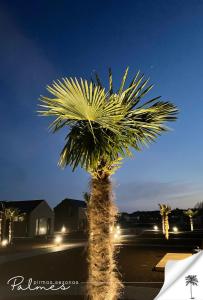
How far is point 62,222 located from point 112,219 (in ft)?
202

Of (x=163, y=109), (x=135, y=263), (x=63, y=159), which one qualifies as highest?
(x=163, y=109)

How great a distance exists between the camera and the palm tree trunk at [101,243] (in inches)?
221

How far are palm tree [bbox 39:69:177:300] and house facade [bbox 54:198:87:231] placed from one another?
59381mm

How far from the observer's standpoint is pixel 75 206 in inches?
2544

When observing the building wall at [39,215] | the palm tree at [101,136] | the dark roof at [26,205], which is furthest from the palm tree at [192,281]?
the dark roof at [26,205]

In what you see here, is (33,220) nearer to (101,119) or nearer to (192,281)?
(101,119)

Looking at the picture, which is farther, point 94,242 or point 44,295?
point 44,295

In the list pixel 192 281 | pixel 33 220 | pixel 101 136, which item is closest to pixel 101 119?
pixel 101 136

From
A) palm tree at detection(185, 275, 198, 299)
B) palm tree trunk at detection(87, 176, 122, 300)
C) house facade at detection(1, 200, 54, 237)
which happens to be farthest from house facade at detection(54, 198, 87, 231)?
palm tree at detection(185, 275, 198, 299)

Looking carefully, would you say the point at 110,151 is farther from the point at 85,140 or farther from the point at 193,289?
the point at 193,289

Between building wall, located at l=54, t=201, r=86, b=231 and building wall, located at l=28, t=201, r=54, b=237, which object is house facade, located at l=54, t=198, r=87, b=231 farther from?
building wall, located at l=28, t=201, r=54, b=237

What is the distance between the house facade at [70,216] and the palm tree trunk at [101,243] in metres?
59.4

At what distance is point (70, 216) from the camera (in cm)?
6494

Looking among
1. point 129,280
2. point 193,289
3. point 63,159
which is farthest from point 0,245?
point 193,289
